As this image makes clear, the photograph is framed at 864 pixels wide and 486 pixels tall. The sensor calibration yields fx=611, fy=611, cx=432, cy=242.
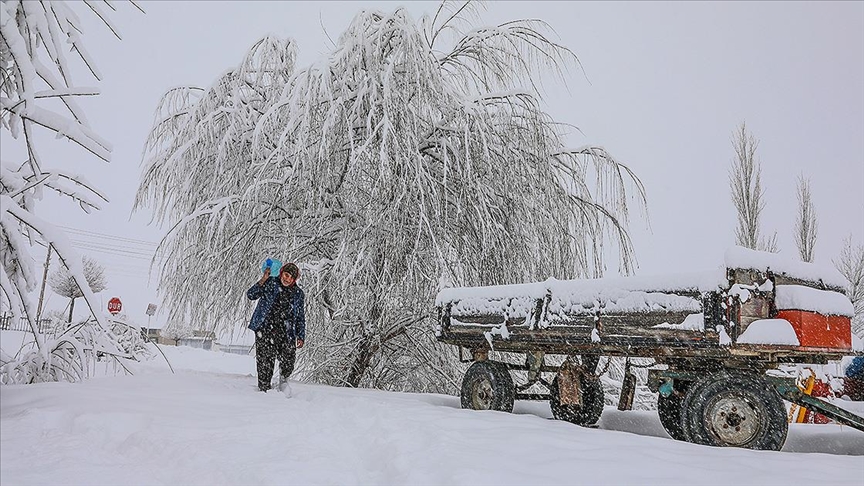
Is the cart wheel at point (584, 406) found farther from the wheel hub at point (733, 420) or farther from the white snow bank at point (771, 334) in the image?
the white snow bank at point (771, 334)

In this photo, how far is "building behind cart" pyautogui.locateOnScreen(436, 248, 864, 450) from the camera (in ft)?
15.1

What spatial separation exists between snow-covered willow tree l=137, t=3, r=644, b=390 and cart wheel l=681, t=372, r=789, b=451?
13.1 ft

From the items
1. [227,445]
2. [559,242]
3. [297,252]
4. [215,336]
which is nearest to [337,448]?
[227,445]

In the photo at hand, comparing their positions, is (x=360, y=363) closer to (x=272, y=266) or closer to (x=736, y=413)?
(x=272, y=266)

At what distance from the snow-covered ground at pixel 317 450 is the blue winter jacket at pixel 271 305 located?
1.79 metres

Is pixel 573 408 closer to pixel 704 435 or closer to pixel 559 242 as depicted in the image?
pixel 704 435

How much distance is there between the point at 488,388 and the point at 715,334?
2.58 meters

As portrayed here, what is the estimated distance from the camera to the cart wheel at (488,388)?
251 inches

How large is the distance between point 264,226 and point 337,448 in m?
5.61

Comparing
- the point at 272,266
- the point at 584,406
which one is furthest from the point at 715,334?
the point at 272,266

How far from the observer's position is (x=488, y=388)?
6574 mm

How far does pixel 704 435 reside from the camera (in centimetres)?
469

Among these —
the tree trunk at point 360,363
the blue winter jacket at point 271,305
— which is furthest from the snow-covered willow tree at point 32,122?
the tree trunk at point 360,363

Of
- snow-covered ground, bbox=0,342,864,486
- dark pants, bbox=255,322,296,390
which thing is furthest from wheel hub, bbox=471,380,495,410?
dark pants, bbox=255,322,296,390
